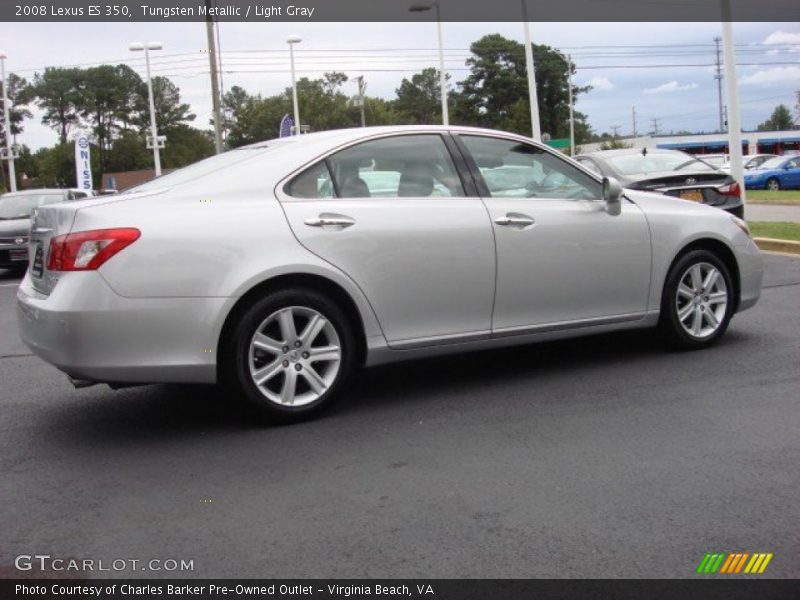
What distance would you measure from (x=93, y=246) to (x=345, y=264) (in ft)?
4.17

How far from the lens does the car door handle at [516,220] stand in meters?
4.84

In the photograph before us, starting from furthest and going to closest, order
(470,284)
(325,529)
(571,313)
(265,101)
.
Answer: (265,101), (571,313), (470,284), (325,529)

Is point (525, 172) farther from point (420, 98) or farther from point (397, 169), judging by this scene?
point (420, 98)

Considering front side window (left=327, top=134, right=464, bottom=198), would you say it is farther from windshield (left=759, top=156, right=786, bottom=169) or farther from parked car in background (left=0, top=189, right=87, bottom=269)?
windshield (left=759, top=156, right=786, bottom=169)

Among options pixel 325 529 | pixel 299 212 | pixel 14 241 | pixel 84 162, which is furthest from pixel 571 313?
pixel 84 162

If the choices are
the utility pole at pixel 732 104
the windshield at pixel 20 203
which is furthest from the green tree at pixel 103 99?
the utility pole at pixel 732 104

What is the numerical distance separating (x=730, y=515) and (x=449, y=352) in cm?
199

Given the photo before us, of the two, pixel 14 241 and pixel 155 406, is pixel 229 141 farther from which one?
pixel 155 406

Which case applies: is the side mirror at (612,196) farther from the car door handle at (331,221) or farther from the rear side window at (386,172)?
the car door handle at (331,221)

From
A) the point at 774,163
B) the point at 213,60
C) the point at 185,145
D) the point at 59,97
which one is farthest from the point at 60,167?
the point at 774,163

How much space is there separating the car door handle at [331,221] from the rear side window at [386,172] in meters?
0.16

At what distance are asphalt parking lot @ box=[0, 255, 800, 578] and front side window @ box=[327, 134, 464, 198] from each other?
1.23 m

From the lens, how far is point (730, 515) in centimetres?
311
